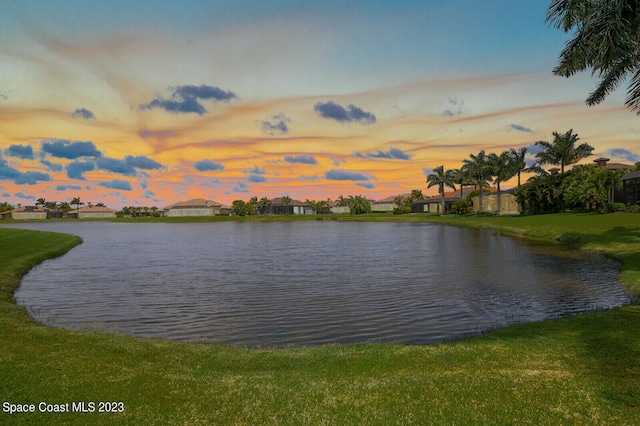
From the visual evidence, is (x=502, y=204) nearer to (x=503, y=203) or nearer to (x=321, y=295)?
(x=503, y=203)

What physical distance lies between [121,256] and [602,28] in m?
43.5

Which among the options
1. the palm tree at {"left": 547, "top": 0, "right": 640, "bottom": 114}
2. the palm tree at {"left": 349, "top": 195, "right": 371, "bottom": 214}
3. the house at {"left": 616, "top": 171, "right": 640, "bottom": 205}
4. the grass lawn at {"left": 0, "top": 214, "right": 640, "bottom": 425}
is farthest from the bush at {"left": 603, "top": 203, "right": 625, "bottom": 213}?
the palm tree at {"left": 349, "top": 195, "right": 371, "bottom": 214}

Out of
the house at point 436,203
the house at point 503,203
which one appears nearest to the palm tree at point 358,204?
the house at point 436,203

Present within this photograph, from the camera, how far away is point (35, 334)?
41.2 ft

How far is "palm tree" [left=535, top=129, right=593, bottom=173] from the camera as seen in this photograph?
76.9 meters

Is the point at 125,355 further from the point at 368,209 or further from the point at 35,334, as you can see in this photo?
the point at 368,209

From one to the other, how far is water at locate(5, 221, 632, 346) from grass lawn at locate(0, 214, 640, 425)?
3.42 meters

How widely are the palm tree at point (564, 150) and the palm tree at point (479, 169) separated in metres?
19.7

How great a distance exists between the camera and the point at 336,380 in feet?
29.2

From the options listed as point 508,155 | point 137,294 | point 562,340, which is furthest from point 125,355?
point 508,155

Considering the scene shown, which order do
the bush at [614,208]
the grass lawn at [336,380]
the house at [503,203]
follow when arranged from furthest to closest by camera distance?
the house at [503,203], the bush at [614,208], the grass lawn at [336,380]

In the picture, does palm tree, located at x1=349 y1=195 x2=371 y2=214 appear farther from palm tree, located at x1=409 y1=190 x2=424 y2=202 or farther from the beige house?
the beige house

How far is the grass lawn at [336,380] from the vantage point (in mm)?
7324

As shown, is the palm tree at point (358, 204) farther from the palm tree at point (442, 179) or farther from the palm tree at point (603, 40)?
the palm tree at point (603, 40)
